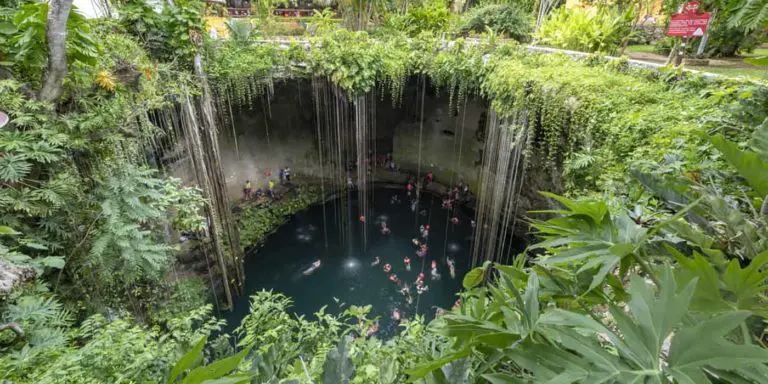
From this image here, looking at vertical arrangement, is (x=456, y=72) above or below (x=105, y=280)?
above

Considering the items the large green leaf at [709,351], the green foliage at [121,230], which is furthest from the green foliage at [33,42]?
the large green leaf at [709,351]

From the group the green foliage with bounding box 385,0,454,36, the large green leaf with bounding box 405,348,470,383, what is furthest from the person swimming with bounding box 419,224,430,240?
the large green leaf with bounding box 405,348,470,383

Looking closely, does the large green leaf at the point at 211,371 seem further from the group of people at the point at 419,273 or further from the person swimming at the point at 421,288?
the person swimming at the point at 421,288

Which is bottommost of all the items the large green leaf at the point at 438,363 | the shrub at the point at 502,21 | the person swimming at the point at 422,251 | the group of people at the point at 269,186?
the person swimming at the point at 422,251

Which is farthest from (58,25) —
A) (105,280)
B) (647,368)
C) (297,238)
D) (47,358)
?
(297,238)

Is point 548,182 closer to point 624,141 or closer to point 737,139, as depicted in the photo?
point 624,141

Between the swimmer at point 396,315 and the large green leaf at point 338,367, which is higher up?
the large green leaf at point 338,367

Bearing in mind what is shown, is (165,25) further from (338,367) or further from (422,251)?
(422,251)
